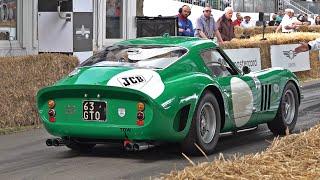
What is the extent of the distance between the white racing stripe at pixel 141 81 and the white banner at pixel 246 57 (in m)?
7.90

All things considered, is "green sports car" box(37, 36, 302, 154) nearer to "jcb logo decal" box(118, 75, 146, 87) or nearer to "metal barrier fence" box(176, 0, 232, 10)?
"jcb logo decal" box(118, 75, 146, 87)

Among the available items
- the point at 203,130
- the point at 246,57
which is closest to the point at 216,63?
the point at 203,130

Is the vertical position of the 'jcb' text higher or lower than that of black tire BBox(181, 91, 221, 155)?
higher

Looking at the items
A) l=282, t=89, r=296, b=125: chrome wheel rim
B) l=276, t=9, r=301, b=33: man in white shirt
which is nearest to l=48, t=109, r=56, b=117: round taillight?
l=282, t=89, r=296, b=125: chrome wheel rim

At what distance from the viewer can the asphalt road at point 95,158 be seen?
7.05 meters

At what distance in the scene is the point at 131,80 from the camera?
296 inches

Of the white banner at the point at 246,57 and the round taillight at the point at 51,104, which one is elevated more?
the white banner at the point at 246,57

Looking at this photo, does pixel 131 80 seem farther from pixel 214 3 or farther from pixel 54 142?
pixel 214 3

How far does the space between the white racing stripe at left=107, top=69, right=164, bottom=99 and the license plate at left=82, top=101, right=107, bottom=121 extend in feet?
0.92

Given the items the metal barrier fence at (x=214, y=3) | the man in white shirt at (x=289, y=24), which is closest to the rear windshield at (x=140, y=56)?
the man in white shirt at (x=289, y=24)

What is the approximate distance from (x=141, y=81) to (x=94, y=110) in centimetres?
63

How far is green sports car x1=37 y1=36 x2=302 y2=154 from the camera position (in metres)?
7.41

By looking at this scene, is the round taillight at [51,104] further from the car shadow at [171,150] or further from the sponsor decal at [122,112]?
the sponsor decal at [122,112]

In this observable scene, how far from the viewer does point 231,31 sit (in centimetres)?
1712
